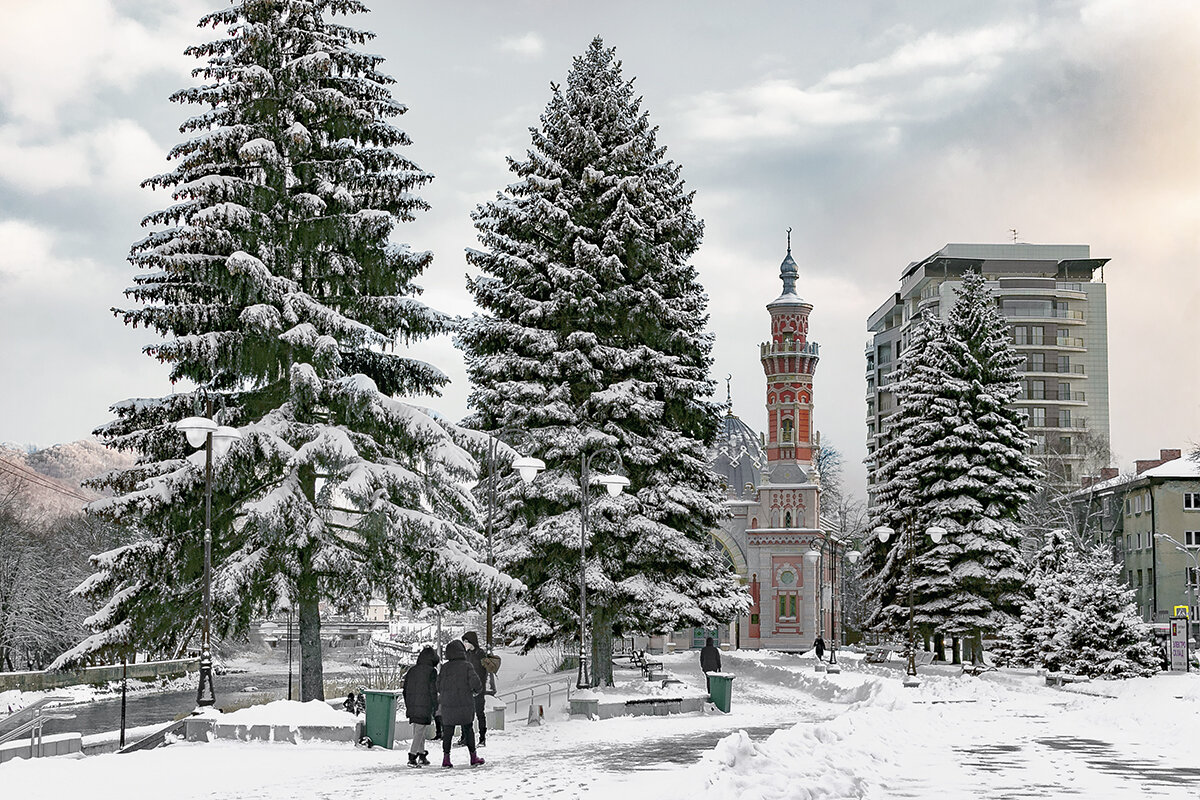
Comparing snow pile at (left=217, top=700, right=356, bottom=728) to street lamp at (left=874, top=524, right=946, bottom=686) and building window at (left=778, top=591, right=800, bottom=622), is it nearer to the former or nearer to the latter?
street lamp at (left=874, top=524, right=946, bottom=686)

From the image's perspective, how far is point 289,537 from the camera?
24.4 m

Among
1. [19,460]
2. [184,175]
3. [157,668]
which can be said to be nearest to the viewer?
[184,175]

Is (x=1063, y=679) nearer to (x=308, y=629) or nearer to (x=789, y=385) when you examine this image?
(x=308, y=629)

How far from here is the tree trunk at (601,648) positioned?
32.4 m

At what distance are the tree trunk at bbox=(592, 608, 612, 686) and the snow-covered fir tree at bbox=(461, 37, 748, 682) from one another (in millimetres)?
50

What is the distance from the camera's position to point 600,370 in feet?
108

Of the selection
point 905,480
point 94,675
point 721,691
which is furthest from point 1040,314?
point 721,691

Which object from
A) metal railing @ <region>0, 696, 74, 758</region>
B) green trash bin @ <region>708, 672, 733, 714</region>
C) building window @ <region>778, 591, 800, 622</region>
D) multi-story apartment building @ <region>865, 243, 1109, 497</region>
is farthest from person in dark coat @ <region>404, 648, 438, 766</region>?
multi-story apartment building @ <region>865, 243, 1109, 497</region>

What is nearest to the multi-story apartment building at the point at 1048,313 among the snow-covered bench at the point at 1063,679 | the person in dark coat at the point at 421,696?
the snow-covered bench at the point at 1063,679

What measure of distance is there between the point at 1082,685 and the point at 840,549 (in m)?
67.6

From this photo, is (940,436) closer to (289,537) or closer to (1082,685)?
(1082,685)

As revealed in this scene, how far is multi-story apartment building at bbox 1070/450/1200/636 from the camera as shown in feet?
241

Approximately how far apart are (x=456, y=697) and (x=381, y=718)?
2.48 meters

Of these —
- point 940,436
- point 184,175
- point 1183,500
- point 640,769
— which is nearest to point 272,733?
point 640,769
